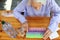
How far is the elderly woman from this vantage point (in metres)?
1.00

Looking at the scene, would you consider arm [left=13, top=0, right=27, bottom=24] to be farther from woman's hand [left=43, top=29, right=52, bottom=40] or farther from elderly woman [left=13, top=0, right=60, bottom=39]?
woman's hand [left=43, top=29, right=52, bottom=40]

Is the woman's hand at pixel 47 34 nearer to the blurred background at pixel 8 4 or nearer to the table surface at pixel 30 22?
the table surface at pixel 30 22

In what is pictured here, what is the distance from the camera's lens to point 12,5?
102cm

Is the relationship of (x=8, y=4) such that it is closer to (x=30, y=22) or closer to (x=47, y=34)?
(x=30, y=22)

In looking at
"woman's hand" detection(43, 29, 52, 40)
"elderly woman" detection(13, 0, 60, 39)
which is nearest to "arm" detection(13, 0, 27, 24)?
"elderly woman" detection(13, 0, 60, 39)

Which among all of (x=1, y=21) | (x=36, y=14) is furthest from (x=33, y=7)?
(x=1, y=21)

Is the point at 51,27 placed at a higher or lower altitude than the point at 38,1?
lower

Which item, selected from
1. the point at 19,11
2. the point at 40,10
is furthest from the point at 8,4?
the point at 40,10

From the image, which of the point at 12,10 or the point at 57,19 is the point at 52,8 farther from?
the point at 12,10

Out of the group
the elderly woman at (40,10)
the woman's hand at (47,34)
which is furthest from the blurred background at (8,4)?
the woman's hand at (47,34)

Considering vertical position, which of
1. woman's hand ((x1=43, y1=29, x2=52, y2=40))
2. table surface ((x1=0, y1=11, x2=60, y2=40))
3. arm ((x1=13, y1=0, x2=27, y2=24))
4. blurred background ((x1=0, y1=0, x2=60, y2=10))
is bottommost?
woman's hand ((x1=43, y1=29, x2=52, y2=40))

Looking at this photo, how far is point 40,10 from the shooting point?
3.37 feet

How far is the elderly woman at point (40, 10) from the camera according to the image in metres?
1.00

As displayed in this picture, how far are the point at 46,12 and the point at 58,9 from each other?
0.06 m
